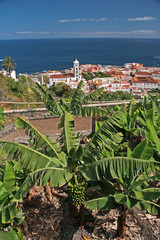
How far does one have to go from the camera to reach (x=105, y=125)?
346cm

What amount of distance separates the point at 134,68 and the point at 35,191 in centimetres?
12883

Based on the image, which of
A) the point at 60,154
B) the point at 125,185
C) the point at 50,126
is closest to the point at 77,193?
the point at 60,154

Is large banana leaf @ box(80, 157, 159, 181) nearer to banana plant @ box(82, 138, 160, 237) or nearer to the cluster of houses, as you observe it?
banana plant @ box(82, 138, 160, 237)

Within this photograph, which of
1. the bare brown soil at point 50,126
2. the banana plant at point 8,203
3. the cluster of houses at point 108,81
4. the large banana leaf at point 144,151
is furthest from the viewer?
the cluster of houses at point 108,81

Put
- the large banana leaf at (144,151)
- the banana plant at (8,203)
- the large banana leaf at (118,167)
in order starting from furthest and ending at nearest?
1. the large banana leaf at (144,151)
2. the banana plant at (8,203)
3. the large banana leaf at (118,167)

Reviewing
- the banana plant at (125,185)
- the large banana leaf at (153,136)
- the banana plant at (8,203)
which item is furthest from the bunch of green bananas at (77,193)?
the large banana leaf at (153,136)

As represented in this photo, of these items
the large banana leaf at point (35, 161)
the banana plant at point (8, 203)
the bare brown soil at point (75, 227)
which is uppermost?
the large banana leaf at point (35, 161)

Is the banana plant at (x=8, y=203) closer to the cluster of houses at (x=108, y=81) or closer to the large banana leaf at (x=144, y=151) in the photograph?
the large banana leaf at (x=144, y=151)

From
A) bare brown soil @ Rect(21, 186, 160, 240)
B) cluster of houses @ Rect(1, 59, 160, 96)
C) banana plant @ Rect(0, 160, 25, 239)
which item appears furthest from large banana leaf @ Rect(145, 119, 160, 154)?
cluster of houses @ Rect(1, 59, 160, 96)

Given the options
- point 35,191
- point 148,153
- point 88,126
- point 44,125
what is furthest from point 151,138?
point 44,125

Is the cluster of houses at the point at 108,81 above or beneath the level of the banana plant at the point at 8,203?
above

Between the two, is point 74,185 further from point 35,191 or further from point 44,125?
point 44,125

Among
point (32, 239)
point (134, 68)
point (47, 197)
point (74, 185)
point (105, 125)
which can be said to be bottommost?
point (32, 239)

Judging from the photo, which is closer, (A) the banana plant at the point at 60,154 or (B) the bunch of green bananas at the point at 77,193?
(A) the banana plant at the point at 60,154
